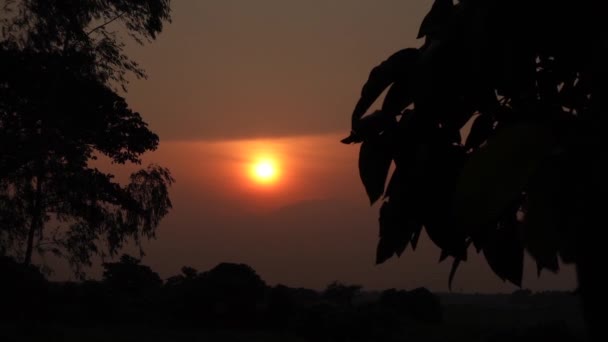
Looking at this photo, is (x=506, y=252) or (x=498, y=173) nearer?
(x=498, y=173)


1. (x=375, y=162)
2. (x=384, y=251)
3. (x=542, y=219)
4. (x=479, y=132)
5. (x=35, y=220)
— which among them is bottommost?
(x=542, y=219)

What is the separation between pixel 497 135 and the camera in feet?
4.53

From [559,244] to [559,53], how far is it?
1.18 metres

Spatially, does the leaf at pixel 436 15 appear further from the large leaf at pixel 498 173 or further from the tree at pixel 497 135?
the large leaf at pixel 498 173

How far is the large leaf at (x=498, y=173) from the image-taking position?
131 cm

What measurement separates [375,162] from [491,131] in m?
0.54

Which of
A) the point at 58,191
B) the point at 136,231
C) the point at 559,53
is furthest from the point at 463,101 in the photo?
the point at 136,231

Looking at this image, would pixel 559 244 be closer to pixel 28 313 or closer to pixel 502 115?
pixel 502 115

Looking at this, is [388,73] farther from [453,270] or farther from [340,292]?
[340,292]

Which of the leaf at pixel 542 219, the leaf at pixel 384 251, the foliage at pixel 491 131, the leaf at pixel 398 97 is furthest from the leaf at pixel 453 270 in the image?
the leaf at pixel 542 219

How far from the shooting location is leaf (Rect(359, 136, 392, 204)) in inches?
105

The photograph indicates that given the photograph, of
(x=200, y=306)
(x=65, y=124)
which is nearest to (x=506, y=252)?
(x=65, y=124)

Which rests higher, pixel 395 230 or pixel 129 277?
pixel 129 277

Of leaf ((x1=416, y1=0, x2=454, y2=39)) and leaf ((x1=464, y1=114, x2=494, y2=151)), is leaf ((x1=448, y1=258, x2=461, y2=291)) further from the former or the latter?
leaf ((x1=416, y1=0, x2=454, y2=39))
